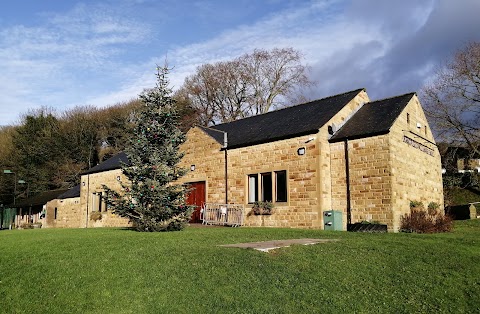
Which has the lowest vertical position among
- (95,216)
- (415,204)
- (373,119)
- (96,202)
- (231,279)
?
(231,279)

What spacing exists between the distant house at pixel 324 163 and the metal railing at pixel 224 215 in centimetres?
41

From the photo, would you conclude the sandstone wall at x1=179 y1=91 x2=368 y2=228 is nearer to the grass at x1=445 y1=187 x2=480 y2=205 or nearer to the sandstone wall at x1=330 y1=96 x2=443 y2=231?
the sandstone wall at x1=330 y1=96 x2=443 y2=231

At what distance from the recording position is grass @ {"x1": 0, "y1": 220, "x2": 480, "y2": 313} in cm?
702

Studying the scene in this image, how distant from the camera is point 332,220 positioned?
17875mm

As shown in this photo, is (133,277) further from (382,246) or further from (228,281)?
(382,246)

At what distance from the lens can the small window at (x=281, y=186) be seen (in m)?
19.8

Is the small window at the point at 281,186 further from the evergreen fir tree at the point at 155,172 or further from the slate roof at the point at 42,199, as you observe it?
the slate roof at the point at 42,199

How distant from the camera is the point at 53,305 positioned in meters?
6.94

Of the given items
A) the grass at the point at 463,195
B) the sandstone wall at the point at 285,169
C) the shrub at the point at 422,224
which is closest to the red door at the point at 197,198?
the sandstone wall at the point at 285,169

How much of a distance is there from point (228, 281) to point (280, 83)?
3992 cm

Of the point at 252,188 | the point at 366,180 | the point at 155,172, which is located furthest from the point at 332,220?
the point at 155,172

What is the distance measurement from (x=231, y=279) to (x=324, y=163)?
1201cm

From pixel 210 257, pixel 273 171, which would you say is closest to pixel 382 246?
pixel 210 257

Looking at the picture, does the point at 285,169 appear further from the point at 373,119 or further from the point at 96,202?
the point at 96,202
